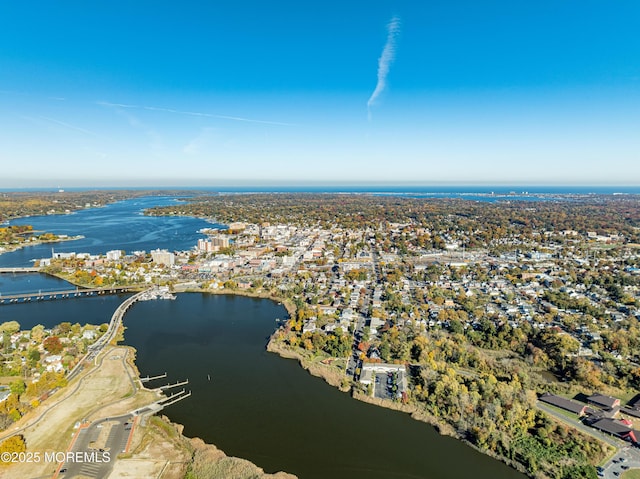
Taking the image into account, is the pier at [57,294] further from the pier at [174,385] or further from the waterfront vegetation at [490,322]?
the pier at [174,385]

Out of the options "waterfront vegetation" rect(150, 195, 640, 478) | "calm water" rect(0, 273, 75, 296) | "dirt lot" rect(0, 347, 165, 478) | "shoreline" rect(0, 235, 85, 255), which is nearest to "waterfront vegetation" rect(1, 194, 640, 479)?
"waterfront vegetation" rect(150, 195, 640, 478)

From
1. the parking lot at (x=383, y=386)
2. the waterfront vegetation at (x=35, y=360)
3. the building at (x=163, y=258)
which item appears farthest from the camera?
A: the building at (x=163, y=258)

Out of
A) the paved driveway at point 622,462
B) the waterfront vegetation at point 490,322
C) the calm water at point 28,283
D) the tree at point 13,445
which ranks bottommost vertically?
the calm water at point 28,283

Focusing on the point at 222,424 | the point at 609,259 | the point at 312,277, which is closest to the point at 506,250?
the point at 609,259

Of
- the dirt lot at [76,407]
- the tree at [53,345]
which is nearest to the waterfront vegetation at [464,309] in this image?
the dirt lot at [76,407]

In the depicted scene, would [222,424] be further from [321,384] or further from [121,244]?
[121,244]

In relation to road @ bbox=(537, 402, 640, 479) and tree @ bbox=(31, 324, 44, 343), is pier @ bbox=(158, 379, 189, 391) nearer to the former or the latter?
tree @ bbox=(31, 324, 44, 343)
